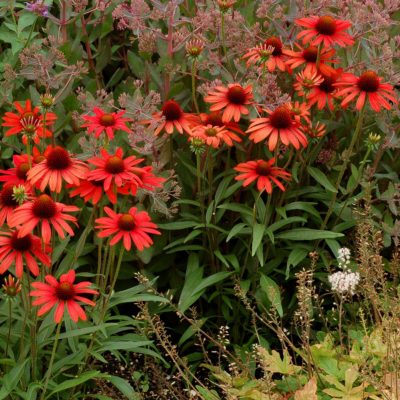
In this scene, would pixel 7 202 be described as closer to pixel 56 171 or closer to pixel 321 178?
pixel 56 171

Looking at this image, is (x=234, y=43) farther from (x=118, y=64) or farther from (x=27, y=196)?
(x=27, y=196)

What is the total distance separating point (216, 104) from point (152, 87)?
1.93 feet

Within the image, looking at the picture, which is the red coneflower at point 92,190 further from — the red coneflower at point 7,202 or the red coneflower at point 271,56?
the red coneflower at point 271,56

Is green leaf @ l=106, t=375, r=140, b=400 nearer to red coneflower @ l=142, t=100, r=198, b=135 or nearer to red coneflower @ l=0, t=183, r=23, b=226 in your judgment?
red coneflower @ l=0, t=183, r=23, b=226

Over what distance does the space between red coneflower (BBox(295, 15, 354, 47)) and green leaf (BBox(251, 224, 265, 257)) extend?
72 cm

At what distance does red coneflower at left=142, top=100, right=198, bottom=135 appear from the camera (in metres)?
3.07

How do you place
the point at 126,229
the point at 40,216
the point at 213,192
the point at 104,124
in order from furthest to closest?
1. the point at 213,192
2. the point at 104,124
3. the point at 126,229
4. the point at 40,216

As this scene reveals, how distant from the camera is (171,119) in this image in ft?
10.2

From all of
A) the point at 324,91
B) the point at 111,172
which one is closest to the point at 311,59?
the point at 324,91

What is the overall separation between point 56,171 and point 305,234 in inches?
44.9

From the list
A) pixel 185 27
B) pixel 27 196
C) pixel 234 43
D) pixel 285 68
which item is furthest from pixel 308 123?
pixel 27 196

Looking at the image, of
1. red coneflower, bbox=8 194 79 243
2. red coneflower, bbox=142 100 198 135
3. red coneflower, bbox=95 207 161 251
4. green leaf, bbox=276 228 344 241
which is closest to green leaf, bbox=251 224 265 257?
green leaf, bbox=276 228 344 241

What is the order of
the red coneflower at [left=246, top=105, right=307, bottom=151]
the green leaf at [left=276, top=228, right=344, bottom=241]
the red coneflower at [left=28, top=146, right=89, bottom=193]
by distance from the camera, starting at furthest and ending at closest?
the green leaf at [left=276, top=228, right=344, bottom=241], the red coneflower at [left=246, top=105, right=307, bottom=151], the red coneflower at [left=28, top=146, right=89, bottom=193]

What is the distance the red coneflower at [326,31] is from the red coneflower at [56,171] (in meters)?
1.07
